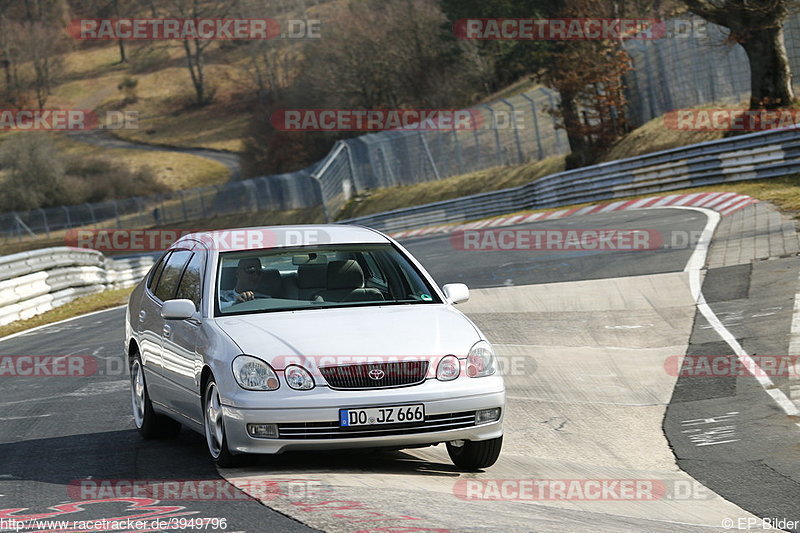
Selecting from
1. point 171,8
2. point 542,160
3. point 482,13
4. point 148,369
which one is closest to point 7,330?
point 148,369

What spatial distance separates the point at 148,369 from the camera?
28.8ft

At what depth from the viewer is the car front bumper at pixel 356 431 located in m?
6.63

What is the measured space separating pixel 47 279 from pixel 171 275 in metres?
15.9

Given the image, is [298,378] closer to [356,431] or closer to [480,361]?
[356,431]

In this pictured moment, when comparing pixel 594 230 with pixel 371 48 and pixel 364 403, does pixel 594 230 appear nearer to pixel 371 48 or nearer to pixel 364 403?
pixel 364 403

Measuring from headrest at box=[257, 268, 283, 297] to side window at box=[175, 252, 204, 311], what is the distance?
420mm

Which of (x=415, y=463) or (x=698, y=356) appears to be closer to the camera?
Answer: (x=415, y=463)

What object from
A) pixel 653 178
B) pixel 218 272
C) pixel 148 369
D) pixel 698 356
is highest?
pixel 218 272

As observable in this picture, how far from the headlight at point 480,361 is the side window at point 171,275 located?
102 inches

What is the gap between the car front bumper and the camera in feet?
21.8

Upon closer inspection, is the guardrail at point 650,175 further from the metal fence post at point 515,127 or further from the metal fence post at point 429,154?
the metal fence post at point 429,154

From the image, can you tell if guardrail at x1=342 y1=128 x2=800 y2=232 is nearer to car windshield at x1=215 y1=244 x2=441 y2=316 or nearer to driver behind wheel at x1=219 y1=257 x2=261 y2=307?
car windshield at x1=215 y1=244 x2=441 y2=316

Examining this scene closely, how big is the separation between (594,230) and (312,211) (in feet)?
102

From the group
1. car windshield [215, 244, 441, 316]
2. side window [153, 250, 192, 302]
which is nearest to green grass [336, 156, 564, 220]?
side window [153, 250, 192, 302]
